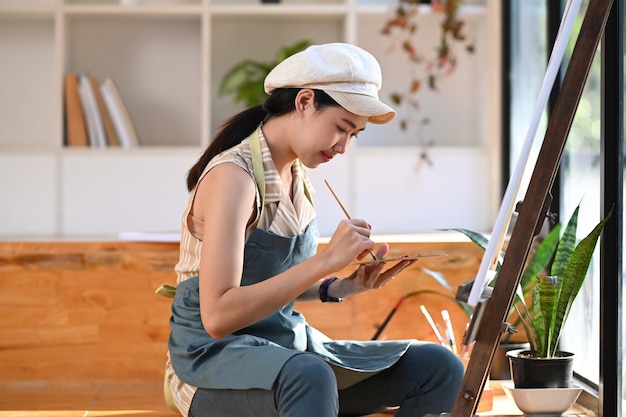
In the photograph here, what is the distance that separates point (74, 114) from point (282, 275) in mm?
2232

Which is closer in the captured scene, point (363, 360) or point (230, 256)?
point (230, 256)

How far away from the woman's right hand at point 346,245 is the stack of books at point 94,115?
2217 mm

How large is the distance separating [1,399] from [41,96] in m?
1.53

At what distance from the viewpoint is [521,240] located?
1.66 metres

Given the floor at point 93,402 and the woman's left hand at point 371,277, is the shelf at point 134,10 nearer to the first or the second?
the floor at point 93,402

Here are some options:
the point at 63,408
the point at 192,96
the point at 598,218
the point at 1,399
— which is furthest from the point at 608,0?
the point at 192,96

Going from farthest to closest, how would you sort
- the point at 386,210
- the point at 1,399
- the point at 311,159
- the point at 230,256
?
the point at 386,210 < the point at 1,399 < the point at 311,159 < the point at 230,256

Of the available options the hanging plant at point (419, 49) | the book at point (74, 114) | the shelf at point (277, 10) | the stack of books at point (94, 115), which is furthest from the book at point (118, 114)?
the hanging plant at point (419, 49)

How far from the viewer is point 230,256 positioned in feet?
6.14

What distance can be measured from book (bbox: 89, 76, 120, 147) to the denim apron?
73.1 inches

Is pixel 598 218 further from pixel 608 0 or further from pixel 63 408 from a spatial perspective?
pixel 63 408

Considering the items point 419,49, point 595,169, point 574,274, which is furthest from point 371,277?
point 419,49

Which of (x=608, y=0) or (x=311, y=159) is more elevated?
(x=608, y=0)

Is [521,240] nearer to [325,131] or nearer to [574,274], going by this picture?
[325,131]
